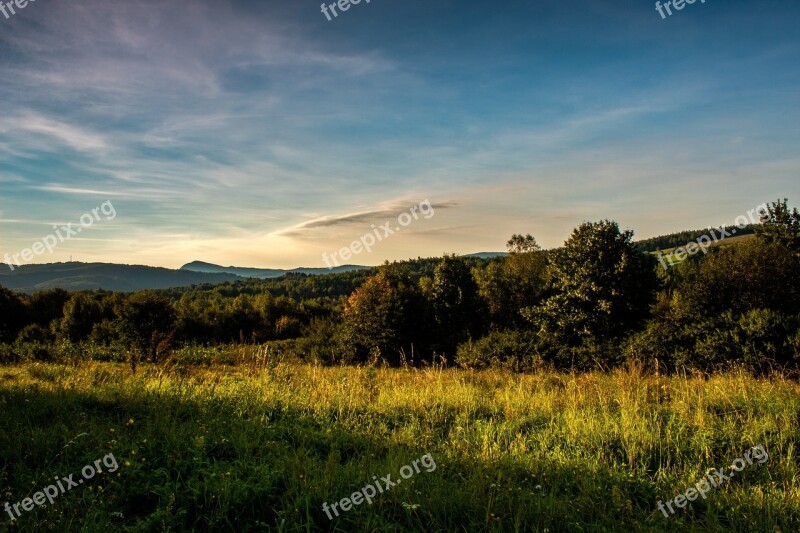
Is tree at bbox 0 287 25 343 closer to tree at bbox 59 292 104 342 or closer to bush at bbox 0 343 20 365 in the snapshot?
tree at bbox 59 292 104 342

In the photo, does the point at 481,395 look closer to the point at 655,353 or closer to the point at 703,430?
the point at 703,430

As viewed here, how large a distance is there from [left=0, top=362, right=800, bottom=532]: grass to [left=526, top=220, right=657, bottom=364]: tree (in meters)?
23.2

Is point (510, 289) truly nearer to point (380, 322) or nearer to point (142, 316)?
point (380, 322)

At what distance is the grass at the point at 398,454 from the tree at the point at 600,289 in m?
23.2

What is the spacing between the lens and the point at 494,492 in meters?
3.87

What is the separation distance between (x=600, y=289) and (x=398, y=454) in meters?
28.4

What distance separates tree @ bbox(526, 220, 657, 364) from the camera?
29094 mm

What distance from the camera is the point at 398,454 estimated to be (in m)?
4.51

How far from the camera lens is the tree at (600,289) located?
29.1 meters

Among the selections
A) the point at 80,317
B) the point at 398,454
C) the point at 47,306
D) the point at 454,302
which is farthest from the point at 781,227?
the point at 47,306

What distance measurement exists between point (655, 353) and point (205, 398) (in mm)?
22264

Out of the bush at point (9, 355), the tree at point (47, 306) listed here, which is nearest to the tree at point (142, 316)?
the bush at point (9, 355)

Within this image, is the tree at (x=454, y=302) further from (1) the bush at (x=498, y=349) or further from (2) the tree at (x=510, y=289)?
(1) the bush at (x=498, y=349)

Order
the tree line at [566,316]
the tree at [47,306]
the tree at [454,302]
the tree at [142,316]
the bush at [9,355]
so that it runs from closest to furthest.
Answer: the bush at [9,355], the tree line at [566,316], the tree at [142,316], the tree at [454,302], the tree at [47,306]
